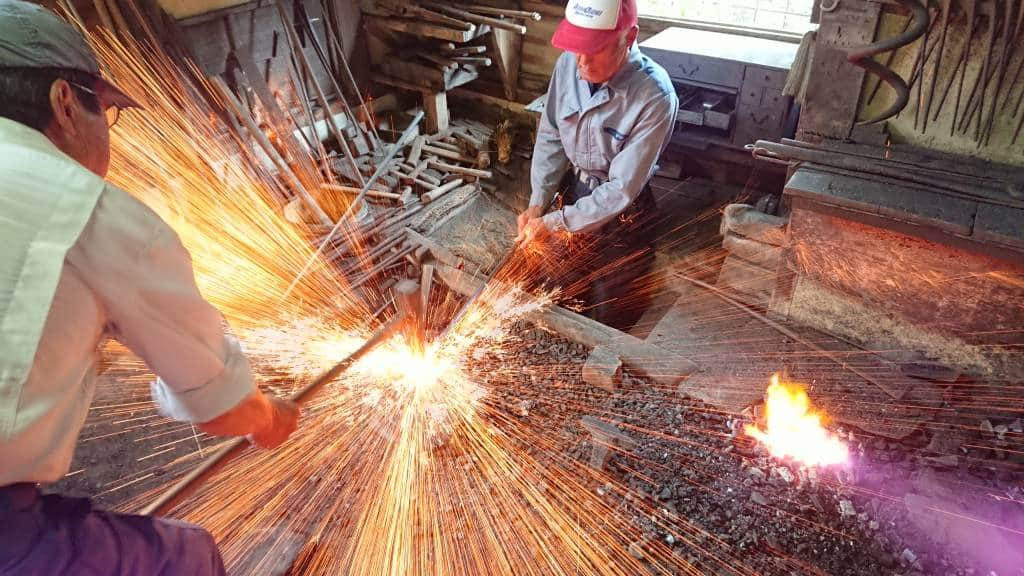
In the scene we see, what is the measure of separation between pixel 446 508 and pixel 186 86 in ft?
16.6

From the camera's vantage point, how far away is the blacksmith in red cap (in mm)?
3596

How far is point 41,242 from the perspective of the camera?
4.61 ft

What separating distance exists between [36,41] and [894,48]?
380 cm

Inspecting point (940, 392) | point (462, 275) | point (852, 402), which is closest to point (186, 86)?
point (462, 275)

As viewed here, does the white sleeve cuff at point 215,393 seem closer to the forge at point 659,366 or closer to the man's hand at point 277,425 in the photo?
the man's hand at point 277,425

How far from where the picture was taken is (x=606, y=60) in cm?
369

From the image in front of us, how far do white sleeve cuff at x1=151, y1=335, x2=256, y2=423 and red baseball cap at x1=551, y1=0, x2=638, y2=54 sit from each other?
254 centimetres

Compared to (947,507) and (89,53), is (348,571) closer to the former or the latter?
(89,53)

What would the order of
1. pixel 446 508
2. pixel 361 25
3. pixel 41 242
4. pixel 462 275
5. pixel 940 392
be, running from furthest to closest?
1. pixel 361 25
2. pixel 462 275
3. pixel 940 392
4. pixel 446 508
5. pixel 41 242

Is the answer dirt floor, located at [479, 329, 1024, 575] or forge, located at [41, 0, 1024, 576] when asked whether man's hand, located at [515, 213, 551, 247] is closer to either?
Result: forge, located at [41, 0, 1024, 576]

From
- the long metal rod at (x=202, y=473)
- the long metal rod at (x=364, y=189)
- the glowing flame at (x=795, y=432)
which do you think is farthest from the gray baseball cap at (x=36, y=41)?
the glowing flame at (x=795, y=432)

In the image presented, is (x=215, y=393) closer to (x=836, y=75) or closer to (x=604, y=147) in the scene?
(x=604, y=147)

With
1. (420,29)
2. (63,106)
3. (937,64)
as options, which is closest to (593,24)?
(937,64)

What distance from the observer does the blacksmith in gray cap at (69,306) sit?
4.62 feet
